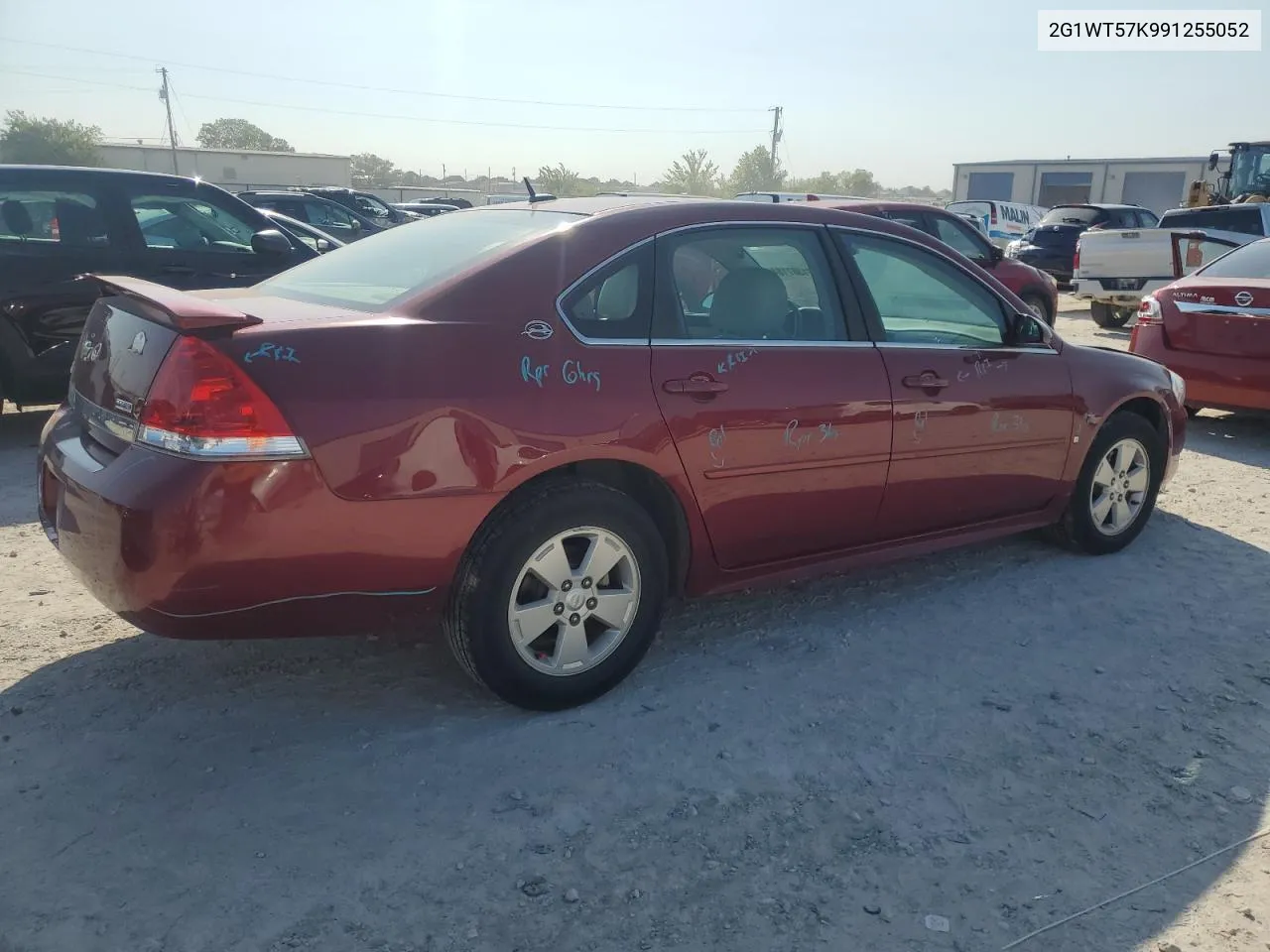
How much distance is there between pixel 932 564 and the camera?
15.5ft

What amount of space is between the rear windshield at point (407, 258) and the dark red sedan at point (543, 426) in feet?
0.07

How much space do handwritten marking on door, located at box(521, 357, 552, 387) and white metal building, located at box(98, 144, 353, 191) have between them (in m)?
58.2

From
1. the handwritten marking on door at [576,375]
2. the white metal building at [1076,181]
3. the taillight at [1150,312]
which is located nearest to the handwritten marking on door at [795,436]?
the handwritten marking on door at [576,375]

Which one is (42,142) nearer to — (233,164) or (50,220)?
(233,164)

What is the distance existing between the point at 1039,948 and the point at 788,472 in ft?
5.67

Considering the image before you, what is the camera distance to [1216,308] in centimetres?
726

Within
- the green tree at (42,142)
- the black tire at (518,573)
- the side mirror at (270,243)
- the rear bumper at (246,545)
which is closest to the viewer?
the rear bumper at (246,545)

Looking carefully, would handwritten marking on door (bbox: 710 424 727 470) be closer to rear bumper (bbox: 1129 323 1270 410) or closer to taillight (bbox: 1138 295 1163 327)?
rear bumper (bbox: 1129 323 1270 410)

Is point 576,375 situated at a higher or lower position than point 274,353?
lower

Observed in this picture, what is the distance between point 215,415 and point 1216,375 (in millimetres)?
6998

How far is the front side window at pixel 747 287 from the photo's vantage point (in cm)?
339

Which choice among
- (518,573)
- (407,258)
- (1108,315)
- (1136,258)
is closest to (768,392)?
(518,573)

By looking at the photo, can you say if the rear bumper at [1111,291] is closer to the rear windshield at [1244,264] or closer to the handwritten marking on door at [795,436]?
the rear windshield at [1244,264]

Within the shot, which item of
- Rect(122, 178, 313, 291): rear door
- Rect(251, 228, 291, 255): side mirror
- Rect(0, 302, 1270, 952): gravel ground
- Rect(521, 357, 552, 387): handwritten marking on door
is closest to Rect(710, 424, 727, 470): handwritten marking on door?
Rect(521, 357, 552, 387): handwritten marking on door
